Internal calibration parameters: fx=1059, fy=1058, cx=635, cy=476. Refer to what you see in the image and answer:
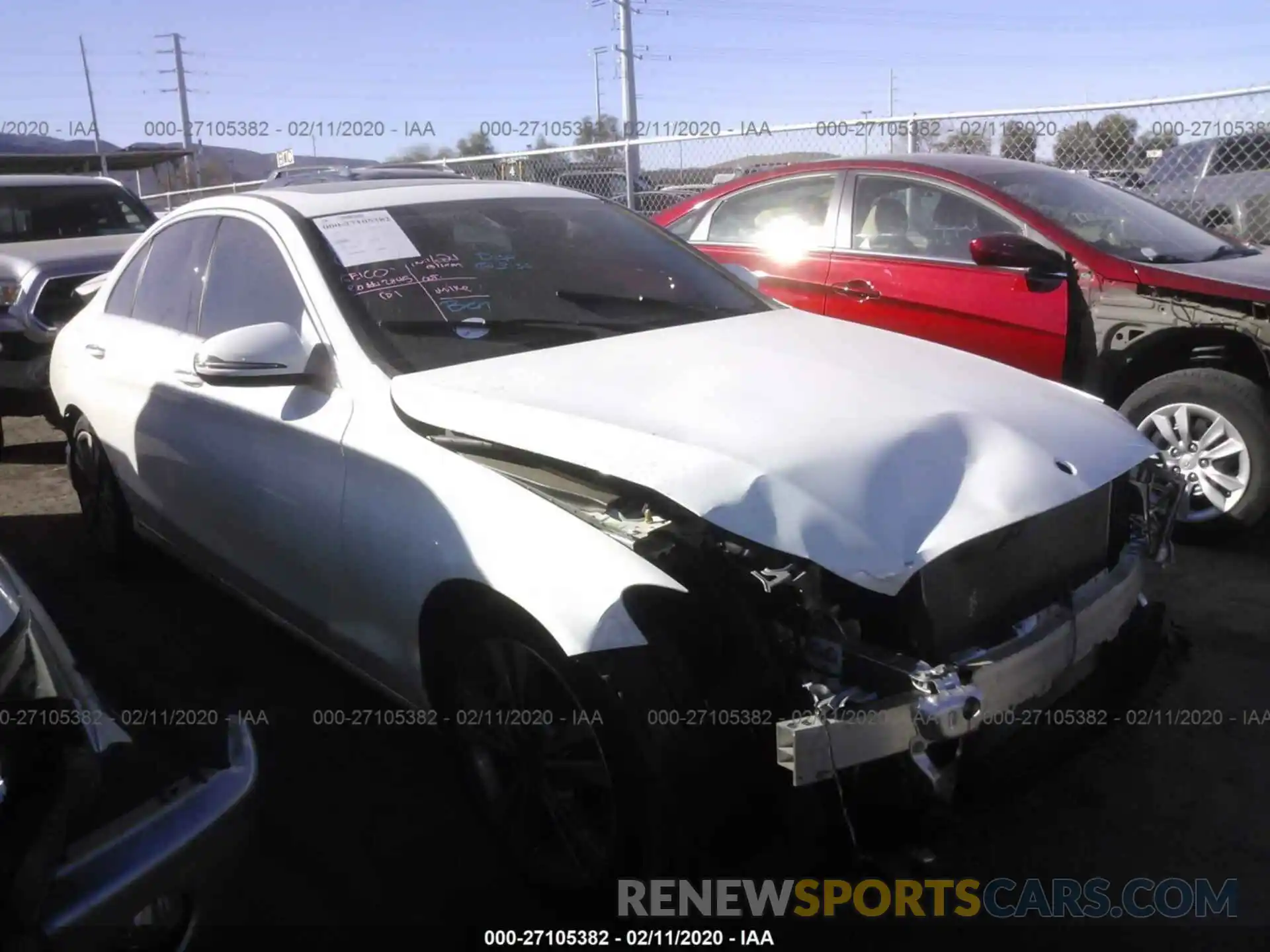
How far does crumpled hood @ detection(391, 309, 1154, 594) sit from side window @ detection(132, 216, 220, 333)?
1482mm

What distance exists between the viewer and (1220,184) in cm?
836

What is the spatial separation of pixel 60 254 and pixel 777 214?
16.1 feet

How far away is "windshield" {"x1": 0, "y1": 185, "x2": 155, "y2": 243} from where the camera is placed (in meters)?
8.27

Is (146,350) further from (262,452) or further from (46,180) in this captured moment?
(46,180)

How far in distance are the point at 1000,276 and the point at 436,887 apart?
12.4 feet

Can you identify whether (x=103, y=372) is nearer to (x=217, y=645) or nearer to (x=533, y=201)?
(x=217, y=645)

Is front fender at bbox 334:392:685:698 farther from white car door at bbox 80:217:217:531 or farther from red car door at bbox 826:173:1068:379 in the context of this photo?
red car door at bbox 826:173:1068:379

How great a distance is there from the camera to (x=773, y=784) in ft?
7.00

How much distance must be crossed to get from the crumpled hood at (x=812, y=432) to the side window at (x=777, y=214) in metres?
2.77

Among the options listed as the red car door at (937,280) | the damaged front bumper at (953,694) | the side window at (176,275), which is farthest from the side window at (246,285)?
the red car door at (937,280)

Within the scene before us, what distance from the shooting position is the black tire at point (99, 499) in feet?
15.4

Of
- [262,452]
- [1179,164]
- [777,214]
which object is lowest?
[262,452]

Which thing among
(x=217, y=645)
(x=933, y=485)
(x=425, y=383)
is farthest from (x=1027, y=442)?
(x=217, y=645)

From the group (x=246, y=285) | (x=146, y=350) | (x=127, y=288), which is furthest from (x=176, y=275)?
(x=246, y=285)
